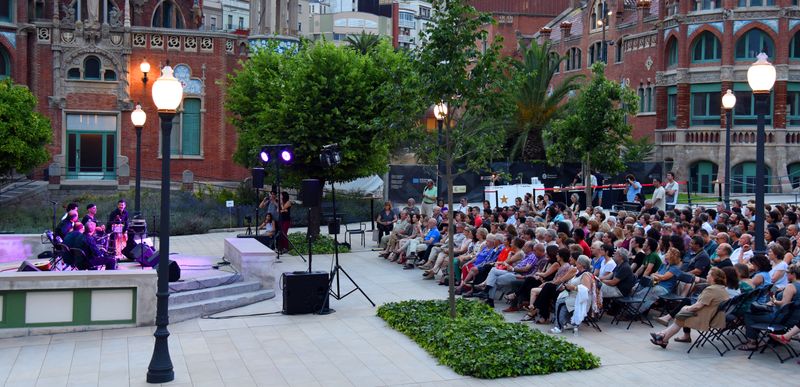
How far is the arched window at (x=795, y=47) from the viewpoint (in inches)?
1719

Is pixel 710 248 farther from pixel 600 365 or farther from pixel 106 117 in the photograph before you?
pixel 106 117

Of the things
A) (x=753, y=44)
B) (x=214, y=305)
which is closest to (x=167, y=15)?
Answer: (x=753, y=44)

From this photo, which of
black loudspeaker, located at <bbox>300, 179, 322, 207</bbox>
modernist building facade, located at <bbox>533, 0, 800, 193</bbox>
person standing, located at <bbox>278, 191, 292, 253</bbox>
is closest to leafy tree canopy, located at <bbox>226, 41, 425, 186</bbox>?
person standing, located at <bbox>278, 191, 292, 253</bbox>

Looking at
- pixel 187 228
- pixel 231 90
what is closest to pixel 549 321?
pixel 187 228

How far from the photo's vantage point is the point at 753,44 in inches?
1721

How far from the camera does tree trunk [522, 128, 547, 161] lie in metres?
41.2

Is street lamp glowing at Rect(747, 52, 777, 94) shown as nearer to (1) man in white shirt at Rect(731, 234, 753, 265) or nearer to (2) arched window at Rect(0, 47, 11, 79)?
(1) man in white shirt at Rect(731, 234, 753, 265)

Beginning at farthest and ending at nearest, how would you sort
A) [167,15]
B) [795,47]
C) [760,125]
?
1. [167,15]
2. [795,47]
3. [760,125]

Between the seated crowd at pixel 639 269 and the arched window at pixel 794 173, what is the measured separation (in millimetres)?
24475

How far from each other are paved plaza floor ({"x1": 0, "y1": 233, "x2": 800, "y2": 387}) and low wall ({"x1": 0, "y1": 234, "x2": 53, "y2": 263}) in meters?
7.35

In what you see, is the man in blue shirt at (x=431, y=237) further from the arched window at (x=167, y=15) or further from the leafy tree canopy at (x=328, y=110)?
the arched window at (x=167, y=15)

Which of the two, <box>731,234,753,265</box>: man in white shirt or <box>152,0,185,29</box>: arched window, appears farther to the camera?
<box>152,0,185,29</box>: arched window

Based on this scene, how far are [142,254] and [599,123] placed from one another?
15.4 meters

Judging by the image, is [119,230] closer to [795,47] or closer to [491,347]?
[491,347]
